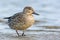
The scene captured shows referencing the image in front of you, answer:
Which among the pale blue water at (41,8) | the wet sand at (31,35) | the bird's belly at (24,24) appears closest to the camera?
the wet sand at (31,35)

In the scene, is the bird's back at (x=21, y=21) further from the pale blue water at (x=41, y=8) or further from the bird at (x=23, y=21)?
the pale blue water at (x=41, y=8)

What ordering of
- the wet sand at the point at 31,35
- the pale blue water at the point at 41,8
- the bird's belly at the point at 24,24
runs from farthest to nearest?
the pale blue water at the point at 41,8 → the bird's belly at the point at 24,24 → the wet sand at the point at 31,35

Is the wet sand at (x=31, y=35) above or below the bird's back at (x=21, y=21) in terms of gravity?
below

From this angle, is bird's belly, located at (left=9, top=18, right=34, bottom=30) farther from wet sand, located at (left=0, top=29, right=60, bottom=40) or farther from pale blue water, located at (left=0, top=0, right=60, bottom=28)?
pale blue water, located at (left=0, top=0, right=60, bottom=28)

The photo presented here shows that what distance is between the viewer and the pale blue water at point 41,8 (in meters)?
11.7

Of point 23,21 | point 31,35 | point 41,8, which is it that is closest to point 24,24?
point 23,21

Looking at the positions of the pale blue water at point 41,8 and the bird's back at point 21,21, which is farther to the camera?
the pale blue water at point 41,8

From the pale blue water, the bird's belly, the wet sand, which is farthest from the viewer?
the pale blue water

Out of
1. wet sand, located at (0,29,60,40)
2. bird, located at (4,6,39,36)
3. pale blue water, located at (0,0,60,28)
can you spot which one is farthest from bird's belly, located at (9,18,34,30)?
pale blue water, located at (0,0,60,28)

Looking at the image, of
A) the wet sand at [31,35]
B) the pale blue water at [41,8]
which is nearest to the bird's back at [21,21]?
the wet sand at [31,35]

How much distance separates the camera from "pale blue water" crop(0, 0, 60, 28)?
1170cm

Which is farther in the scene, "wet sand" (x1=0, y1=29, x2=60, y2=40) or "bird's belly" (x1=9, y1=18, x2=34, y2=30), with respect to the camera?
"bird's belly" (x1=9, y1=18, x2=34, y2=30)

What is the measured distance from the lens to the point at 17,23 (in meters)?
9.30

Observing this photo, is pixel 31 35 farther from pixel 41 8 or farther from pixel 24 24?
pixel 41 8
